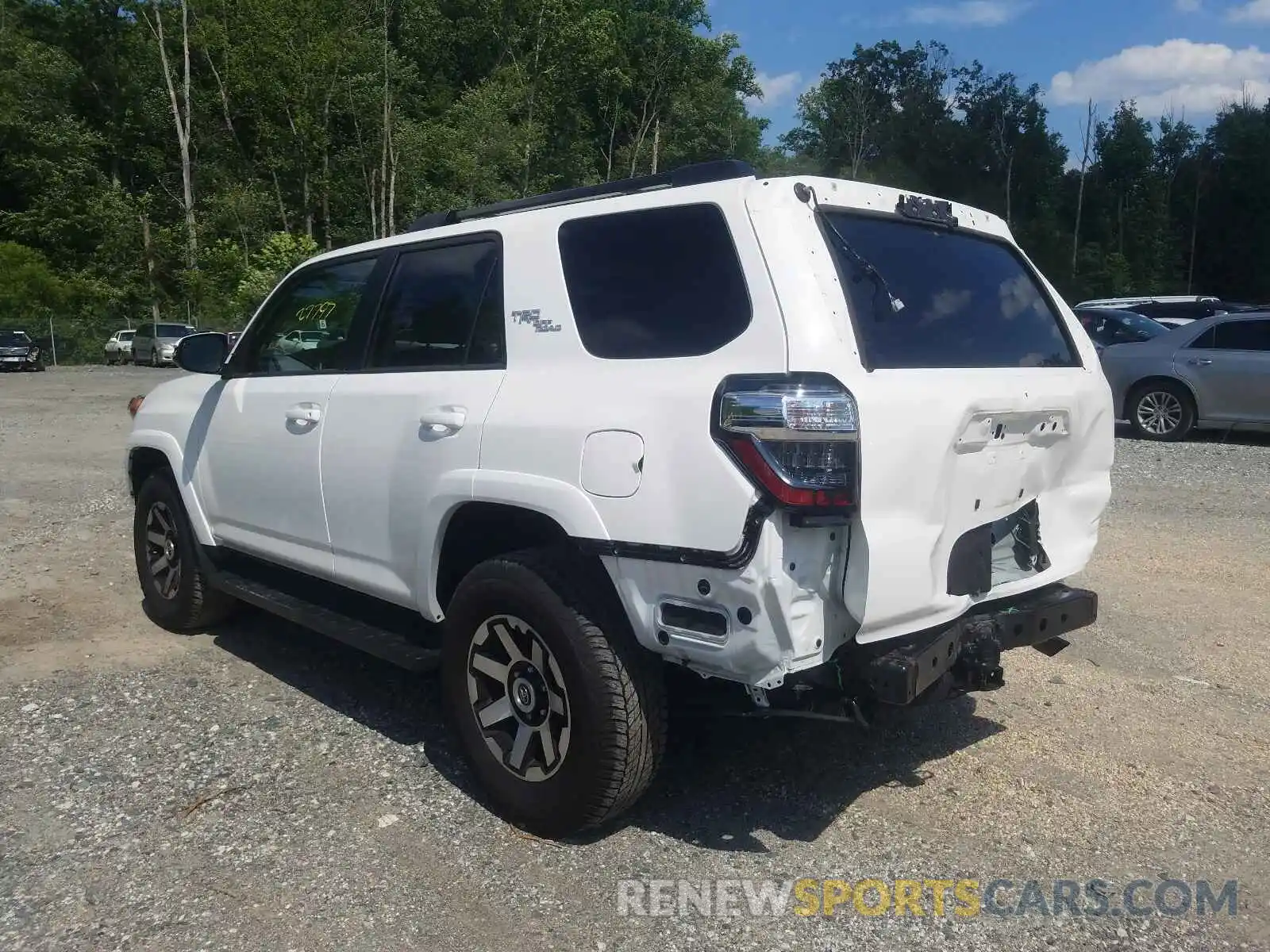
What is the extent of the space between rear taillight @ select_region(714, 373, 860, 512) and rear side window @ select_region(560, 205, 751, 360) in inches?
11.0

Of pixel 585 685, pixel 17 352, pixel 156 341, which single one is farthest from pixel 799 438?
pixel 17 352

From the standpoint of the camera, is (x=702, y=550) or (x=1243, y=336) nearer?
(x=702, y=550)

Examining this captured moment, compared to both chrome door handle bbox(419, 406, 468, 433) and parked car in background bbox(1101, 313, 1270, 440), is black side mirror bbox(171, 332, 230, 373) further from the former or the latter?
parked car in background bbox(1101, 313, 1270, 440)

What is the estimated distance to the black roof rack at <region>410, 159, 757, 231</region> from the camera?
11.0 ft

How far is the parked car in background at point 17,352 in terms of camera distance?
36281mm

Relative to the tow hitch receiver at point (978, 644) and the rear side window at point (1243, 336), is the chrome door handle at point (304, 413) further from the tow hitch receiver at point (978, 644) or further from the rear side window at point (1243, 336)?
the rear side window at point (1243, 336)

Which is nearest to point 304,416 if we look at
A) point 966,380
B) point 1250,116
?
point 966,380

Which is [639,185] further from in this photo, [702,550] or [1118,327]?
[1118,327]

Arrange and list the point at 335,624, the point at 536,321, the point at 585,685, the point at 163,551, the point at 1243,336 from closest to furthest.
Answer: the point at 585,685, the point at 536,321, the point at 335,624, the point at 163,551, the point at 1243,336

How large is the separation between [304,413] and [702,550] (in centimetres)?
224

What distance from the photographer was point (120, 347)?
41.0 m

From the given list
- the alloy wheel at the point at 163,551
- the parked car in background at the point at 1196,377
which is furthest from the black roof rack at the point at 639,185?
the parked car in background at the point at 1196,377

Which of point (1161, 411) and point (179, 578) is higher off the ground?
point (1161, 411)

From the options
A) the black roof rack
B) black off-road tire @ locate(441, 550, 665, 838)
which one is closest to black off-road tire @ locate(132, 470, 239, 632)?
the black roof rack
